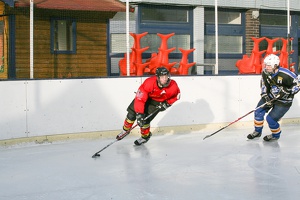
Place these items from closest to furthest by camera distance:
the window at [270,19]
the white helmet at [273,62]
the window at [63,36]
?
the white helmet at [273,62], the window at [63,36], the window at [270,19]

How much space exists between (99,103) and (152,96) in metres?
1.20

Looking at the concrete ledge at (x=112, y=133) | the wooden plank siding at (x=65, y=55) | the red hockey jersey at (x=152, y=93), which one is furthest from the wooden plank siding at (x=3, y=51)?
the red hockey jersey at (x=152, y=93)

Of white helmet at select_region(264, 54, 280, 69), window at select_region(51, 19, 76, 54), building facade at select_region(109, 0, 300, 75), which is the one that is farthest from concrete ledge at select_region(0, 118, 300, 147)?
window at select_region(51, 19, 76, 54)

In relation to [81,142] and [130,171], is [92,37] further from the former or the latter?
[130,171]

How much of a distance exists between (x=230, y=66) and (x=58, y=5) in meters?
3.22

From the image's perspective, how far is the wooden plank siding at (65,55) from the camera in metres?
7.35

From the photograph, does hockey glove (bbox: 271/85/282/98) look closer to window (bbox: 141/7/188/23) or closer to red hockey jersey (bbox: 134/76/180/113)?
red hockey jersey (bbox: 134/76/180/113)

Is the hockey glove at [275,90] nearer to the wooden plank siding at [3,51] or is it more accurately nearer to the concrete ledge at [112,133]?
the concrete ledge at [112,133]

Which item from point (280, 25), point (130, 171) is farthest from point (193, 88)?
point (280, 25)

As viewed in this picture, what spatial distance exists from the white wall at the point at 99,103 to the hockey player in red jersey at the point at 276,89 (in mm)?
1316

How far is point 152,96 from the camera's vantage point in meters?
6.24

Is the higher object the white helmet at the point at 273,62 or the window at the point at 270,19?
the window at the point at 270,19

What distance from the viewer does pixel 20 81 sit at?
21.7 ft

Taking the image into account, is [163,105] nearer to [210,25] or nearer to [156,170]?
[156,170]
